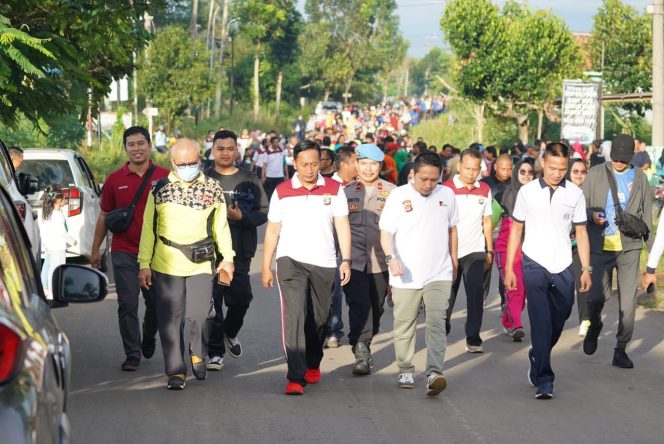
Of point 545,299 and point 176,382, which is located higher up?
point 545,299

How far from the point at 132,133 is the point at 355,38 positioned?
9613 cm

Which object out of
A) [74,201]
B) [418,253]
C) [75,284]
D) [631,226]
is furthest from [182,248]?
[74,201]

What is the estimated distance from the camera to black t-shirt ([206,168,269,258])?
1010 centimetres

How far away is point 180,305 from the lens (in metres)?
9.37

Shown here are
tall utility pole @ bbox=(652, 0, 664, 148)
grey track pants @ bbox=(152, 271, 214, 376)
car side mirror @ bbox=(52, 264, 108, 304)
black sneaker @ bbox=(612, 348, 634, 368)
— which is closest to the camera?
car side mirror @ bbox=(52, 264, 108, 304)

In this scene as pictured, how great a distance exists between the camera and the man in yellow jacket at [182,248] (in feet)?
30.3

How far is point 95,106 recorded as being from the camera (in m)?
15.0

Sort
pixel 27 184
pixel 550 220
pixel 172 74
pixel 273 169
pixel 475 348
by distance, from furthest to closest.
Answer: pixel 172 74
pixel 273 169
pixel 27 184
pixel 475 348
pixel 550 220

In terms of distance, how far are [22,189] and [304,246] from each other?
18.8 ft

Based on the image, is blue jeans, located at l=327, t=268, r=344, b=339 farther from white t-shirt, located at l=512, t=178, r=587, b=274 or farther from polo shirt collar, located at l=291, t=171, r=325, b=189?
white t-shirt, located at l=512, t=178, r=587, b=274

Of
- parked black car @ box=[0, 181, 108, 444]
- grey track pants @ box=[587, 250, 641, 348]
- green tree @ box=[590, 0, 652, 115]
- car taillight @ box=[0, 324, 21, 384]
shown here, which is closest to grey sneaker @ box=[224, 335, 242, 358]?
grey track pants @ box=[587, 250, 641, 348]

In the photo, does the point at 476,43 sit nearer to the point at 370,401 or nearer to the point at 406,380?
the point at 406,380

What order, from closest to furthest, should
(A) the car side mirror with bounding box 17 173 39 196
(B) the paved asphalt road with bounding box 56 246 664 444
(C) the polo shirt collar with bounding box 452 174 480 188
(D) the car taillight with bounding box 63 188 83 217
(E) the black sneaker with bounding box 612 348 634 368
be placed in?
(B) the paved asphalt road with bounding box 56 246 664 444, (E) the black sneaker with bounding box 612 348 634 368, (C) the polo shirt collar with bounding box 452 174 480 188, (A) the car side mirror with bounding box 17 173 39 196, (D) the car taillight with bounding box 63 188 83 217

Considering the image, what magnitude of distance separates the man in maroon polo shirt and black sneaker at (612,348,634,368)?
387 centimetres
